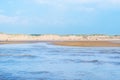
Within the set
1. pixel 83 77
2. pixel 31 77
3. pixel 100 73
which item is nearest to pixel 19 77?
pixel 31 77

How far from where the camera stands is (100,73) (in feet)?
65.8

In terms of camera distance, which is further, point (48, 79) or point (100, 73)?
point (100, 73)

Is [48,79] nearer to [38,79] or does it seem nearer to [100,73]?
[38,79]

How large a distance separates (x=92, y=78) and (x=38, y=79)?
111 inches

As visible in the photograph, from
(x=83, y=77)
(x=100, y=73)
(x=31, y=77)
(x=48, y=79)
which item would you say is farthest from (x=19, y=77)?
(x=100, y=73)

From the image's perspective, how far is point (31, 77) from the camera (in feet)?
61.2

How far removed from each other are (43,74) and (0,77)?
8.59 feet

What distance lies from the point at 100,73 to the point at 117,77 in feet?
6.50

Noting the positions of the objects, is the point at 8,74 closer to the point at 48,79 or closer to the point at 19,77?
the point at 19,77

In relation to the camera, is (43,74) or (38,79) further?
(43,74)

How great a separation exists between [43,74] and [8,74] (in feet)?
6.73

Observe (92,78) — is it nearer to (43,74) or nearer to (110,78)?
(110,78)

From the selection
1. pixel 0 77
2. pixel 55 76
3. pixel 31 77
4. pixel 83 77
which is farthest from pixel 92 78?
pixel 0 77

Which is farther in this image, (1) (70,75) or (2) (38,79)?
(1) (70,75)
